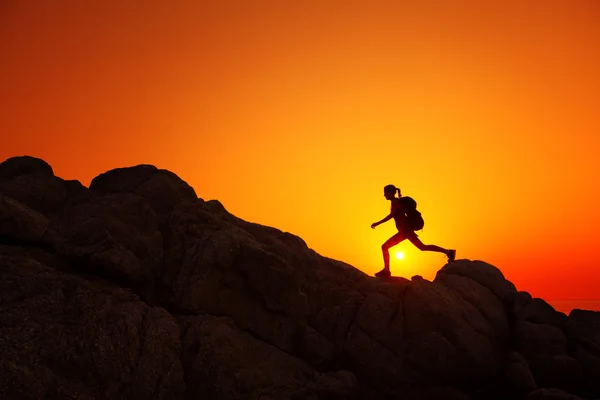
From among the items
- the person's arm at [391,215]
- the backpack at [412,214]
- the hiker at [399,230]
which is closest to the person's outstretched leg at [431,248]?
the hiker at [399,230]

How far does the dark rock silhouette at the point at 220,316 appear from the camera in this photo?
15883mm

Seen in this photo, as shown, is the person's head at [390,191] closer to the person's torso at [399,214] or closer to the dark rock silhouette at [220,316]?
the person's torso at [399,214]

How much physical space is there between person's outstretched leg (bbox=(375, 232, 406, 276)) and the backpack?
3.28 feet

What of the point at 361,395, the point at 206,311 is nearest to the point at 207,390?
the point at 206,311

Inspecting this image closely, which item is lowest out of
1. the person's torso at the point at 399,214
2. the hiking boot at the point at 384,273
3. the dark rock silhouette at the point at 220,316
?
the dark rock silhouette at the point at 220,316

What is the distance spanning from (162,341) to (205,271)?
4.09m

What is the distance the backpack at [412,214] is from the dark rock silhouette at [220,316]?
3160 millimetres

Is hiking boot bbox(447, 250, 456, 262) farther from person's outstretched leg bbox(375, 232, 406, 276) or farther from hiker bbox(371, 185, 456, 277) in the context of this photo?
person's outstretched leg bbox(375, 232, 406, 276)

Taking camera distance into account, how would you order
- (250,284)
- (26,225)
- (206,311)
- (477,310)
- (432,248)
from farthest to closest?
(432,248), (477,310), (250,284), (206,311), (26,225)

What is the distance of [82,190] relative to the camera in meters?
23.9

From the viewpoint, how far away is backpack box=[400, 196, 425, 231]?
26087mm

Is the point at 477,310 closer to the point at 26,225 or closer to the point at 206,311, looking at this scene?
the point at 206,311

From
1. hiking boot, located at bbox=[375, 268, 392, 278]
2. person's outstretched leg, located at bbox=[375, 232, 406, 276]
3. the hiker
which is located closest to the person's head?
the hiker

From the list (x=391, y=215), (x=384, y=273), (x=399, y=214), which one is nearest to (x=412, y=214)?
(x=399, y=214)
